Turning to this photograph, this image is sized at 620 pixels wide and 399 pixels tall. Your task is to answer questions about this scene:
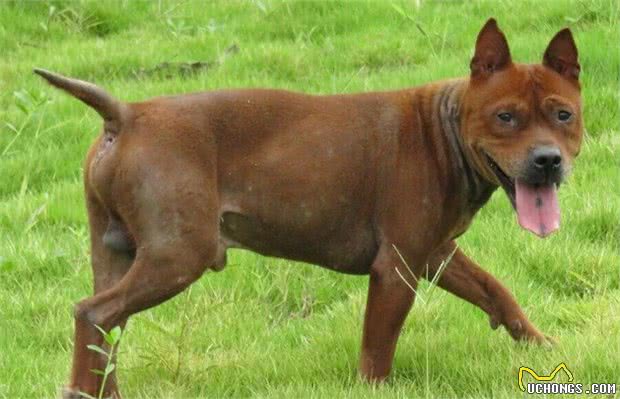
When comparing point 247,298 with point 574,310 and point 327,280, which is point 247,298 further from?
point 574,310

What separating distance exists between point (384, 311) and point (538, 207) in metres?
0.72

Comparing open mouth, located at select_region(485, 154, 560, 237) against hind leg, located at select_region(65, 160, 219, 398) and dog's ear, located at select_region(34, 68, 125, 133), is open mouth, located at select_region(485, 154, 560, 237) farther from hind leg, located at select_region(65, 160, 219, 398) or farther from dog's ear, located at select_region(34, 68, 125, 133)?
dog's ear, located at select_region(34, 68, 125, 133)

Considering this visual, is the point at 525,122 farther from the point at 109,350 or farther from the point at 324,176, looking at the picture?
the point at 109,350

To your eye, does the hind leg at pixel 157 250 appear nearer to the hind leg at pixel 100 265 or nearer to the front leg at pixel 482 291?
the hind leg at pixel 100 265

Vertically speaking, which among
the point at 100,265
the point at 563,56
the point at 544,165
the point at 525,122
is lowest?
the point at 100,265

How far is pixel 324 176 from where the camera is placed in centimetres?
550

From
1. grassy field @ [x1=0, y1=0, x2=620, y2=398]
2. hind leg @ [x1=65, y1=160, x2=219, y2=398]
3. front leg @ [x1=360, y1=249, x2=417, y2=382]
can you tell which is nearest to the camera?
hind leg @ [x1=65, y1=160, x2=219, y2=398]

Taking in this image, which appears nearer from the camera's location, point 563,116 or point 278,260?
A: point 563,116

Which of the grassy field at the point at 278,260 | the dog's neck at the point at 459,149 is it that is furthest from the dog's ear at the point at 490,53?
the grassy field at the point at 278,260

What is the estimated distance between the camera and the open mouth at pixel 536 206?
5.27 meters

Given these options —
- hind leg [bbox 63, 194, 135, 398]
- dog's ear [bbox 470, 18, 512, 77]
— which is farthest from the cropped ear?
hind leg [bbox 63, 194, 135, 398]

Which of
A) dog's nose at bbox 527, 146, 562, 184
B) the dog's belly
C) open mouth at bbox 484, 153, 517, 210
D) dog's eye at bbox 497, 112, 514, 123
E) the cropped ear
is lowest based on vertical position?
the dog's belly

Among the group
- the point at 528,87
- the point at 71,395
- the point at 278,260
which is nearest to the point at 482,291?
the point at 528,87

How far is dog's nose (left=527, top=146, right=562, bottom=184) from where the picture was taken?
5172mm
